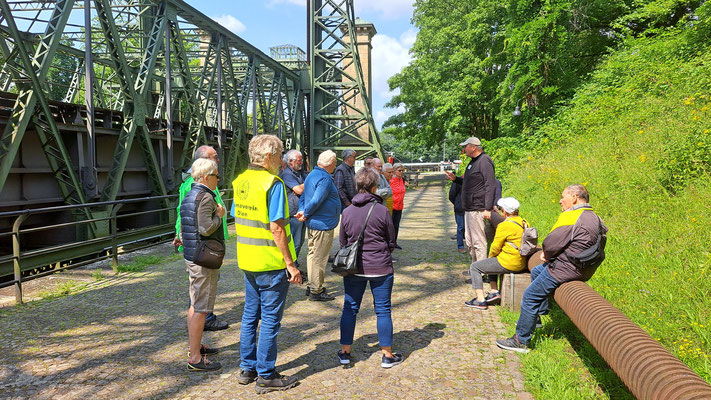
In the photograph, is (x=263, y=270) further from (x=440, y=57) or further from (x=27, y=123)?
(x=440, y=57)

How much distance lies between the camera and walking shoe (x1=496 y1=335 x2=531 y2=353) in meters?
4.10

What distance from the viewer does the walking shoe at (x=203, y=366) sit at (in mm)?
3797

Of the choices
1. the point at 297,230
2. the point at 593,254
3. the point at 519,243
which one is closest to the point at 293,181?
the point at 297,230

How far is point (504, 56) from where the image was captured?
70.9 feet

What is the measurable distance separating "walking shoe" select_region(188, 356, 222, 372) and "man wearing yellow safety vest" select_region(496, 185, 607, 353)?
8.10 ft

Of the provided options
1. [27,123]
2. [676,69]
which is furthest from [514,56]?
[27,123]

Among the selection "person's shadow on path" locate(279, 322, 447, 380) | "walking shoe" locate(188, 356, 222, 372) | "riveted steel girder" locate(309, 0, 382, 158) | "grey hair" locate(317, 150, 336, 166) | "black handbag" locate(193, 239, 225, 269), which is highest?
"riveted steel girder" locate(309, 0, 382, 158)

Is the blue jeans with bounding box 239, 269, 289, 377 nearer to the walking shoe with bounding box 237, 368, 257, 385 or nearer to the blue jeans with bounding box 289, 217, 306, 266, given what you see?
the walking shoe with bounding box 237, 368, 257, 385

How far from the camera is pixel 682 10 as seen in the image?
49.8 ft

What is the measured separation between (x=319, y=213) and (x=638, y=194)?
4.78 metres

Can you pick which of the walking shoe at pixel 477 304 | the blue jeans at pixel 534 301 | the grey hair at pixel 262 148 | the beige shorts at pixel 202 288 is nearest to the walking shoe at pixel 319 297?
the walking shoe at pixel 477 304

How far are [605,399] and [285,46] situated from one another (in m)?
34.3

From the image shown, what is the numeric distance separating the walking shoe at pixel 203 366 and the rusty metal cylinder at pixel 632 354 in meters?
2.86

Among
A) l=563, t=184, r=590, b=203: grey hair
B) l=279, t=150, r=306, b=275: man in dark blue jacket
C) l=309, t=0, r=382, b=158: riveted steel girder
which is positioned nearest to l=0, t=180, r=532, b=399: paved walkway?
l=279, t=150, r=306, b=275: man in dark blue jacket
